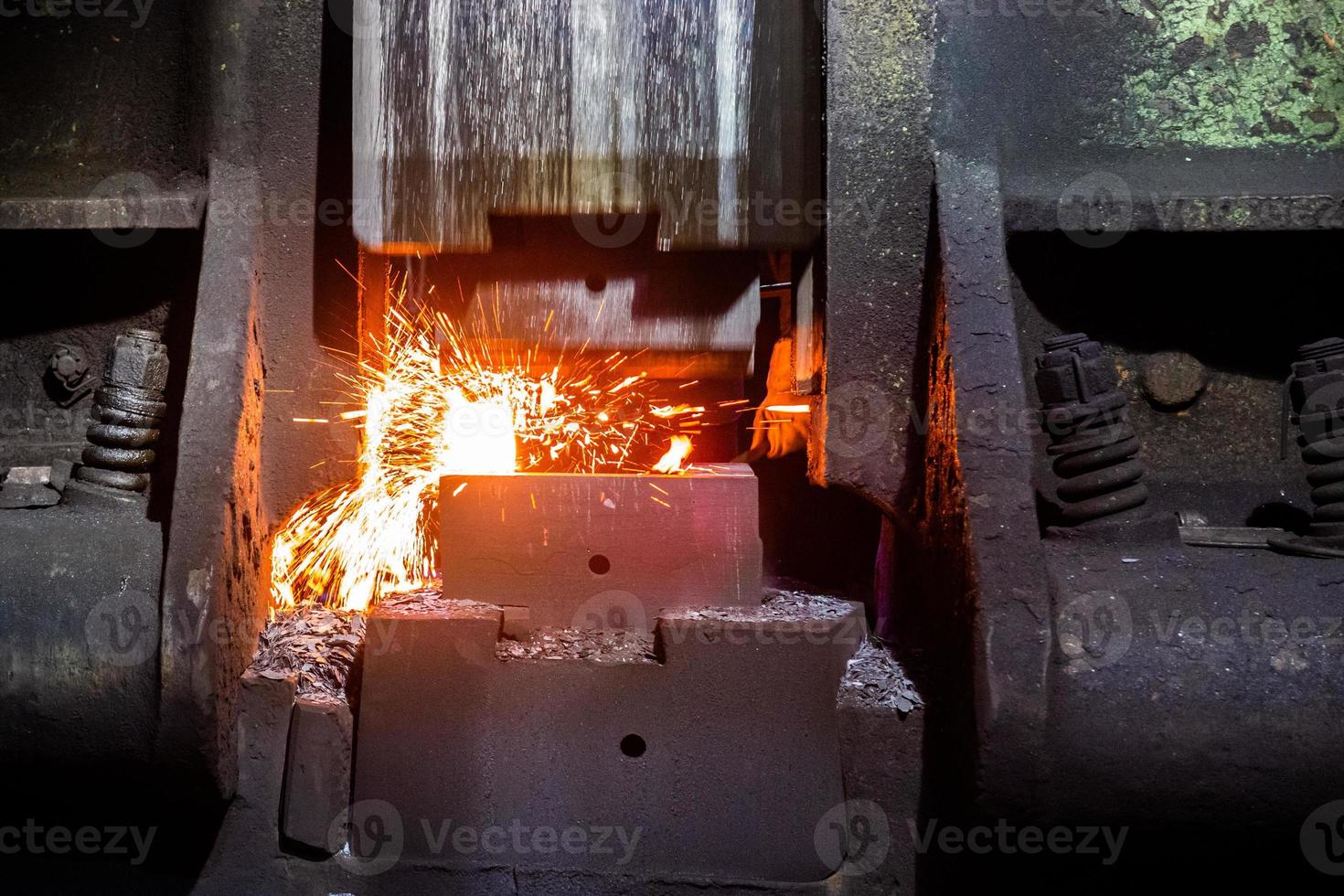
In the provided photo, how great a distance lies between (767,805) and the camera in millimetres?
1729

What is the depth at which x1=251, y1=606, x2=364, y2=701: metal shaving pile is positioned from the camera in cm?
182

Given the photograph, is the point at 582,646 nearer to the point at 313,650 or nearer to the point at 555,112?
the point at 313,650

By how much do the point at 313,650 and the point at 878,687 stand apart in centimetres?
126

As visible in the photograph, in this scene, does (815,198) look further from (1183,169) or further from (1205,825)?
(1205,825)

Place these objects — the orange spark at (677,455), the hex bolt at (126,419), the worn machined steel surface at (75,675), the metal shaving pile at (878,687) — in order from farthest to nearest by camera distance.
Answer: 1. the orange spark at (677,455)
2. the hex bolt at (126,419)
3. the metal shaving pile at (878,687)
4. the worn machined steel surface at (75,675)

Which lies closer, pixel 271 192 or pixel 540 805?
pixel 540 805

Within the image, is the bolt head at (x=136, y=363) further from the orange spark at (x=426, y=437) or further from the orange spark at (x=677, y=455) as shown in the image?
the orange spark at (x=677, y=455)

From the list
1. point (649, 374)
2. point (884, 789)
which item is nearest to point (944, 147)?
point (649, 374)

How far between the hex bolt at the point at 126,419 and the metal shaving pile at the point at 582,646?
3.21 feet

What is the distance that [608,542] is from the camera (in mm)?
1953

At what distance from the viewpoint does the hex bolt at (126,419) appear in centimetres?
194

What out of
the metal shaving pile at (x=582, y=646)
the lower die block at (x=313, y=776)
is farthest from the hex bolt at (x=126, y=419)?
the metal shaving pile at (x=582, y=646)

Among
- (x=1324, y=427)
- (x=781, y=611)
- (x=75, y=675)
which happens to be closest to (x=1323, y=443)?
(x=1324, y=427)

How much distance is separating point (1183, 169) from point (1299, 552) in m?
0.92
